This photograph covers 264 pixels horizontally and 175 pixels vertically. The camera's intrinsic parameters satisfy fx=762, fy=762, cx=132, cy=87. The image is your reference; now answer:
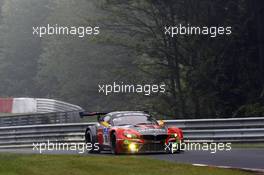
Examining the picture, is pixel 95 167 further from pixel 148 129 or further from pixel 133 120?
pixel 133 120

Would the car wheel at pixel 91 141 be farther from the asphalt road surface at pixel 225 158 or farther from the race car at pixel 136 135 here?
the asphalt road surface at pixel 225 158

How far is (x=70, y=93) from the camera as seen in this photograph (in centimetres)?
4856

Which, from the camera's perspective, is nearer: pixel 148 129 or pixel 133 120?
pixel 148 129

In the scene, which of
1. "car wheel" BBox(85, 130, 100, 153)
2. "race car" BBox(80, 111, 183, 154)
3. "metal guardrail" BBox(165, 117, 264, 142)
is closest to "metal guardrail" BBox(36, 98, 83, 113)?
"metal guardrail" BBox(165, 117, 264, 142)

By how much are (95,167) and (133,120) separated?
525 cm

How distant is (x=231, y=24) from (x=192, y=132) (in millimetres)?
→ 9038

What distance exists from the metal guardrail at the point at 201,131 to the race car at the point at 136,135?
2910 millimetres

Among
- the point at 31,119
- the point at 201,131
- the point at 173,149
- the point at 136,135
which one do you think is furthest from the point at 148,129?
the point at 31,119

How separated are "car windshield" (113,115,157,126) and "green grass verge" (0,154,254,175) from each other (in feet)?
11.1

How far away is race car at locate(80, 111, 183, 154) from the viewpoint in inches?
656

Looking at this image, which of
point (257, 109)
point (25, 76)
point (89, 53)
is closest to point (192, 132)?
point (257, 109)

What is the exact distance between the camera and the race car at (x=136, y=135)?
16.7 metres

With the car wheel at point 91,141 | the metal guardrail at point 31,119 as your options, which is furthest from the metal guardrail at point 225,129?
the metal guardrail at point 31,119

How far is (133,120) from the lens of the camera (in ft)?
58.0
